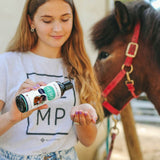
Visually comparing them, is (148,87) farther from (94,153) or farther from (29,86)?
(94,153)

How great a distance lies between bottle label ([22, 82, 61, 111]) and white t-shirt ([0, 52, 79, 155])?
188 millimetres

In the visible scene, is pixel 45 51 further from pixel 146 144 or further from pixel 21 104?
pixel 146 144

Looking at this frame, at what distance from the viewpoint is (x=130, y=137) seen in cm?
263

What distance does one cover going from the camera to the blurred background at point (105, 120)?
1634mm

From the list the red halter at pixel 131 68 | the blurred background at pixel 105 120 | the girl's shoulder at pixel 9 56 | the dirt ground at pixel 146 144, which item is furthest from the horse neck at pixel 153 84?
the dirt ground at pixel 146 144

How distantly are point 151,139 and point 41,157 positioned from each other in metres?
3.45

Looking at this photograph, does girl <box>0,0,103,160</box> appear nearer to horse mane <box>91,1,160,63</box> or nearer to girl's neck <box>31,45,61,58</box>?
girl's neck <box>31,45,61,58</box>

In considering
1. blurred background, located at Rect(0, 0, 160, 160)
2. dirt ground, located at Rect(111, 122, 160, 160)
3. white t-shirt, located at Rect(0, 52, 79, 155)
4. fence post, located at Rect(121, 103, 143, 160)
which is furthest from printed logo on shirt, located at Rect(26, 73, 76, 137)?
dirt ground, located at Rect(111, 122, 160, 160)

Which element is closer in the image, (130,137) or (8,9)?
(8,9)

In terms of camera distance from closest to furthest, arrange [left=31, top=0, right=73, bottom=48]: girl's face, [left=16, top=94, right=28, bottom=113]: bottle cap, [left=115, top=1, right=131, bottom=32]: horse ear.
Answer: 1. [left=16, top=94, right=28, bottom=113]: bottle cap
2. [left=31, top=0, right=73, bottom=48]: girl's face
3. [left=115, top=1, right=131, bottom=32]: horse ear

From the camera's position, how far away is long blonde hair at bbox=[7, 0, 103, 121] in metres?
1.13

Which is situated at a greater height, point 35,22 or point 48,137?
point 35,22

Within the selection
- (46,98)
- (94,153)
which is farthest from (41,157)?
(94,153)

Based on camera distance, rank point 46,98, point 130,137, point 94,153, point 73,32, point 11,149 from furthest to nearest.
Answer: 1. point 94,153
2. point 130,137
3. point 73,32
4. point 11,149
5. point 46,98
